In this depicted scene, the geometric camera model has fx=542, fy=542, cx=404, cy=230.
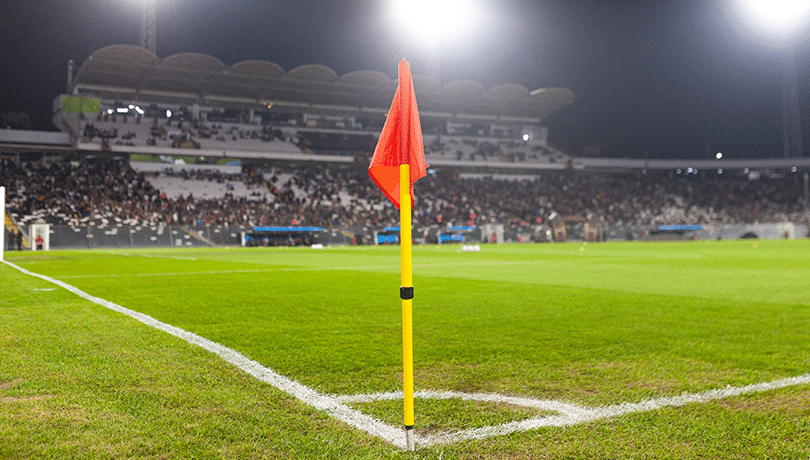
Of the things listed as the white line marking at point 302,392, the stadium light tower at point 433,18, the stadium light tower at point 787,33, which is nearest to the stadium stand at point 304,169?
the stadium light tower at point 787,33

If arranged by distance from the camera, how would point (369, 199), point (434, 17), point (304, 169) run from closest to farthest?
point (434, 17) < point (369, 199) < point (304, 169)

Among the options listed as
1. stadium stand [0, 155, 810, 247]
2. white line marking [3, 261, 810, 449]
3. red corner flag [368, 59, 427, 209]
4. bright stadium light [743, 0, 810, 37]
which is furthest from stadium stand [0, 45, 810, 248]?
red corner flag [368, 59, 427, 209]

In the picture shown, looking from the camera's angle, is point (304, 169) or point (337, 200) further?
point (304, 169)

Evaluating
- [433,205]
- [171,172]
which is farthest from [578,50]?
[171,172]

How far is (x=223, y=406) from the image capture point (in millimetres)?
3084

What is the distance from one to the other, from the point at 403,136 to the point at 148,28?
172 ft

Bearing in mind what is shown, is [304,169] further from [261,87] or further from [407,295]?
[407,295]

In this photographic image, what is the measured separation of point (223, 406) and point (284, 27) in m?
58.1

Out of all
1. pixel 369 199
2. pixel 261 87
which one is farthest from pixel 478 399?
pixel 261 87

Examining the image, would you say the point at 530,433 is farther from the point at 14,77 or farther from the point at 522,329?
the point at 14,77

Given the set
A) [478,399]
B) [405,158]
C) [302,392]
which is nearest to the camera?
[405,158]

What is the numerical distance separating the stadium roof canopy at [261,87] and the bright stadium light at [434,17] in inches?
565

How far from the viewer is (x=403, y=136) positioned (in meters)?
2.86

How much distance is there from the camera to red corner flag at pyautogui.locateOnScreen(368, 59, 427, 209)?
112 inches
